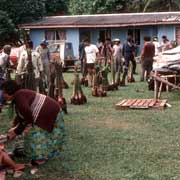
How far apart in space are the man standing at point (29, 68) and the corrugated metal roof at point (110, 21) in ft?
69.5

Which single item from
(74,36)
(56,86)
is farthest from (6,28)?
(56,86)

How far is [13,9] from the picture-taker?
38906 millimetres

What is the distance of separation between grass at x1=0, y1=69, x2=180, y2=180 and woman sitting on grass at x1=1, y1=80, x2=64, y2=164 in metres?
0.29

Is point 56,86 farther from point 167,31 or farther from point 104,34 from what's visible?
point 104,34

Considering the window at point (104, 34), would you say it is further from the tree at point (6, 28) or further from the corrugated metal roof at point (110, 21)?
the tree at point (6, 28)

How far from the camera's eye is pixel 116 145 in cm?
880

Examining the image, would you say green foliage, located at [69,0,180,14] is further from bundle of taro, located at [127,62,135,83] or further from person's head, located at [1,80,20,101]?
person's head, located at [1,80,20,101]

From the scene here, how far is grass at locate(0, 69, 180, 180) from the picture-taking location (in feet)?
23.1

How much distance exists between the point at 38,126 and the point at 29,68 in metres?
5.26

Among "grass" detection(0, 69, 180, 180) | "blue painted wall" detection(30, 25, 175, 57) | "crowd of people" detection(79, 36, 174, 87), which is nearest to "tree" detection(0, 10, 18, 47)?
"blue painted wall" detection(30, 25, 175, 57)

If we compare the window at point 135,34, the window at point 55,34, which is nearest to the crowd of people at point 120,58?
the window at point 135,34

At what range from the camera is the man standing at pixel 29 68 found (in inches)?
464

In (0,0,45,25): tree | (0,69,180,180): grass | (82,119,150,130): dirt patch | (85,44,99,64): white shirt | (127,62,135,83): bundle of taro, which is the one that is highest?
(0,0,45,25): tree

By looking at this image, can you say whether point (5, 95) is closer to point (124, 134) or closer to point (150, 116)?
point (124, 134)
